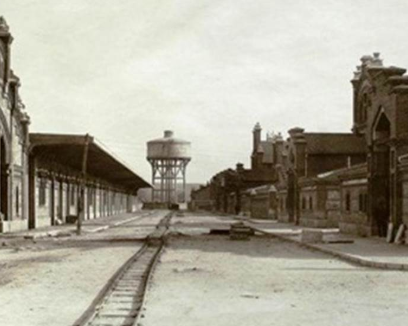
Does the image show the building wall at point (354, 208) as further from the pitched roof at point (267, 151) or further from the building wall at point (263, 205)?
the pitched roof at point (267, 151)

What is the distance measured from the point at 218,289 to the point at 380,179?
21841 mm


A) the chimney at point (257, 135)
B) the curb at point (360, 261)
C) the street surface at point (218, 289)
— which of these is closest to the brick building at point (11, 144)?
the street surface at point (218, 289)

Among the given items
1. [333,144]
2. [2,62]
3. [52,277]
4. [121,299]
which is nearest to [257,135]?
[333,144]

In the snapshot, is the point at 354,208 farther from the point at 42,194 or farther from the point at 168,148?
the point at 168,148

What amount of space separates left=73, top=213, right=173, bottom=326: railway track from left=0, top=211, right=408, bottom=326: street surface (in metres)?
0.20

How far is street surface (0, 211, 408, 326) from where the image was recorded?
11.5m

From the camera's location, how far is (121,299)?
13.3m

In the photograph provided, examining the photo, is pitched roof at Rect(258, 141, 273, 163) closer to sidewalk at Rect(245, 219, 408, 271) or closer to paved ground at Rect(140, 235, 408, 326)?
sidewalk at Rect(245, 219, 408, 271)

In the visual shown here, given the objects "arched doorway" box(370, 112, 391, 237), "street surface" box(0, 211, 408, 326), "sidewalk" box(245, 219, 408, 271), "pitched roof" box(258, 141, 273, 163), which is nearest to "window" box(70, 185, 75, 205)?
"sidewalk" box(245, 219, 408, 271)

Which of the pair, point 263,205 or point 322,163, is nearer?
point 322,163

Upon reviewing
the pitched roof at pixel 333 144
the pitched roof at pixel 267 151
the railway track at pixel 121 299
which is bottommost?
the railway track at pixel 121 299

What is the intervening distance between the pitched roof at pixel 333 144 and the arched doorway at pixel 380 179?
68.6 ft

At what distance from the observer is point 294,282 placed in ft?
53.8

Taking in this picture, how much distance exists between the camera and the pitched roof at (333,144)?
186ft
